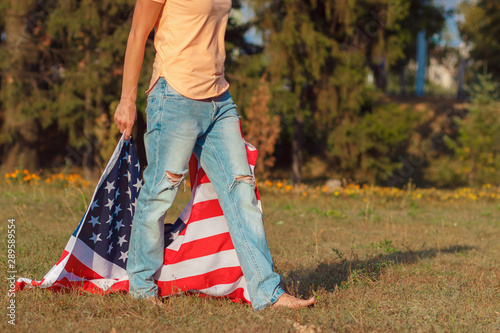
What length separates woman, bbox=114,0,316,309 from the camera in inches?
110

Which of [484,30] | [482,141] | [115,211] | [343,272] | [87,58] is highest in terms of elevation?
[484,30]

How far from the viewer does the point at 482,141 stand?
58.1ft

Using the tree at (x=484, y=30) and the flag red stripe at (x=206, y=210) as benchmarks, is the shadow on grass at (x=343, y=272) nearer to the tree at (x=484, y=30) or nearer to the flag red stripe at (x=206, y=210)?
the flag red stripe at (x=206, y=210)

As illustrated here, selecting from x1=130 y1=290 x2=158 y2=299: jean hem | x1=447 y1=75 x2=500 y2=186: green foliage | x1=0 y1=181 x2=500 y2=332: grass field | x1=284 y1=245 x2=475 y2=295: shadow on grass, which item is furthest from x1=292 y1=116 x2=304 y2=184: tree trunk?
x1=130 y1=290 x2=158 y2=299: jean hem

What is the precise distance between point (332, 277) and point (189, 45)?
2.00m

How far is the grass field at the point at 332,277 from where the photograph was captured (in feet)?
9.09

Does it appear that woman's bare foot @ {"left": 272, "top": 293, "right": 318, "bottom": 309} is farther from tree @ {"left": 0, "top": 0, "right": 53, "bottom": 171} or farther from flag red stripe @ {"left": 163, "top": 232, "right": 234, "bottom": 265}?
tree @ {"left": 0, "top": 0, "right": 53, "bottom": 171}

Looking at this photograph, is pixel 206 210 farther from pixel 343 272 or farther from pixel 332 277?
pixel 343 272

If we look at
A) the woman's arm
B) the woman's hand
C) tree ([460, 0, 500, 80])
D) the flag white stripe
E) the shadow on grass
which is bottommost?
the shadow on grass

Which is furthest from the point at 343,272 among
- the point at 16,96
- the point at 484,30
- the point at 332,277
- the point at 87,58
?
the point at 484,30

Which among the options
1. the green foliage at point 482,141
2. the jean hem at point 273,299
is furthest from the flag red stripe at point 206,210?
the green foliage at point 482,141

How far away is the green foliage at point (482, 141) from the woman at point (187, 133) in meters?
16.4

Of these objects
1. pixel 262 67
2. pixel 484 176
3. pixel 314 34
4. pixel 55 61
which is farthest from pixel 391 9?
pixel 55 61

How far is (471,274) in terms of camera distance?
4.00m
